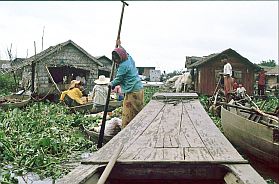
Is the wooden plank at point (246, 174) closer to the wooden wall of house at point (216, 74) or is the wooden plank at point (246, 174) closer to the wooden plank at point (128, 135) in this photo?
the wooden plank at point (128, 135)

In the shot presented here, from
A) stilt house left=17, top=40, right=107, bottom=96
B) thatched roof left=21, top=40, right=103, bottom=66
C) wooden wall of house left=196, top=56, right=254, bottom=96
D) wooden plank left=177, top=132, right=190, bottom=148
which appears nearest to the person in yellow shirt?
stilt house left=17, top=40, right=107, bottom=96

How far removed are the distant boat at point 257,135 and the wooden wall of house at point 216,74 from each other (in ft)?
46.6

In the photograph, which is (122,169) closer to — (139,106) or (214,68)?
(139,106)

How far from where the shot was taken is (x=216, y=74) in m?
22.5

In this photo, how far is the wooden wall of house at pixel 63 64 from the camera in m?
19.8

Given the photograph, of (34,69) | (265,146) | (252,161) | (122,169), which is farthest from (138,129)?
(34,69)

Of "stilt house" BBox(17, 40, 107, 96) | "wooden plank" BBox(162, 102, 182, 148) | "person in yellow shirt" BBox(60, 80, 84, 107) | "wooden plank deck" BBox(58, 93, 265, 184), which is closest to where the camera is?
"wooden plank deck" BBox(58, 93, 265, 184)

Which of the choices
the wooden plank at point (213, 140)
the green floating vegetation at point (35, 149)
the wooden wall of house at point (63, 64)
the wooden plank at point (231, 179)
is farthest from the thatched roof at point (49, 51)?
the wooden plank at point (231, 179)

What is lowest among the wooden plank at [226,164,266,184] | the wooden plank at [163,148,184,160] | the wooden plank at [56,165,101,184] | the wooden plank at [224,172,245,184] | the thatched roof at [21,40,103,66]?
the wooden plank at [224,172,245,184]

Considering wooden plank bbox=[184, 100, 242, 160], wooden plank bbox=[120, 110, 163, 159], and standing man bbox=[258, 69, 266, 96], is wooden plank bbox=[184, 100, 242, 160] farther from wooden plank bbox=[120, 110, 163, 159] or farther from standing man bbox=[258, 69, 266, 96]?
standing man bbox=[258, 69, 266, 96]

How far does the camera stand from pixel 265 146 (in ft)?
19.7

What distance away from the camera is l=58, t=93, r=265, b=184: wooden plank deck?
2693 millimetres

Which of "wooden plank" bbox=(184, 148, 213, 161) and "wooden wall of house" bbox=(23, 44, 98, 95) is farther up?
"wooden wall of house" bbox=(23, 44, 98, 95)

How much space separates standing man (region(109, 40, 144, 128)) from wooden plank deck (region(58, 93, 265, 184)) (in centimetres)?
134
